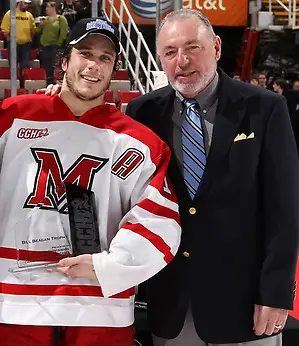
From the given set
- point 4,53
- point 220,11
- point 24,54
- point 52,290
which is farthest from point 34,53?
point 52,290

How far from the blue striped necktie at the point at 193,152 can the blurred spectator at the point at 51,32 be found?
6.34 m

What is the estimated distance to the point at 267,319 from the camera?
178cm

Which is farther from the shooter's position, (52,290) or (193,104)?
(193,104)

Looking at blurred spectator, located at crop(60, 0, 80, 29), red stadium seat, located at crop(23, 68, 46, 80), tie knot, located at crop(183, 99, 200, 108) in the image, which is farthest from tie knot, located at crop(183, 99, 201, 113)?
blurred spectator, located at crop(60, 0, 80, 29)

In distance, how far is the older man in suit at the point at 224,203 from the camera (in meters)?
1.77

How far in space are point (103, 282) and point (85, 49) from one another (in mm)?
646

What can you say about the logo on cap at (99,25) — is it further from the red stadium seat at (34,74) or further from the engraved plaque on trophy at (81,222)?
the red stadium seat at (34,74)

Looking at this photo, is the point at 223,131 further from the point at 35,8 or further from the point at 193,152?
the point at 35,8

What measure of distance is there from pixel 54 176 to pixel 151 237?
30 cm

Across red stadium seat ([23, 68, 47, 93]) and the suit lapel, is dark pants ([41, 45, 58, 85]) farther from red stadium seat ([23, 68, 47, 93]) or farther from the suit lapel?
the suit lapel

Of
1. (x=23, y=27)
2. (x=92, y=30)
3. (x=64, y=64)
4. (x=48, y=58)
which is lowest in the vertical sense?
(x=48, y=58)

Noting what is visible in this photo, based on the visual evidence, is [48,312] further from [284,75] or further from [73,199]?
[284,75]

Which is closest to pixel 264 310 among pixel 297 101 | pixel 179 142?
pixel 179 142

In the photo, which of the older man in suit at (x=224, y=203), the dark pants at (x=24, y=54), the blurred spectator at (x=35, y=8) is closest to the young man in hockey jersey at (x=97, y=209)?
the older man in suit at (x=224, y=203)
